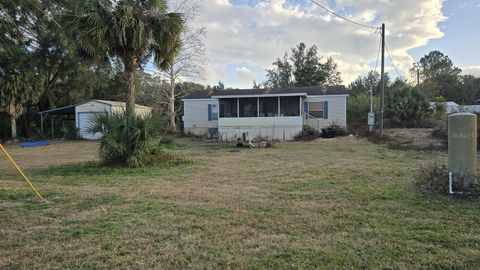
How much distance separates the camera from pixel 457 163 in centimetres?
569

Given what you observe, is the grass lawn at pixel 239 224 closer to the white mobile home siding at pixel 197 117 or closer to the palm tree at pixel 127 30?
the palm tree at pixel 127 30

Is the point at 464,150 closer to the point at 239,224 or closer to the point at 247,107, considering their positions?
the point at 239,224

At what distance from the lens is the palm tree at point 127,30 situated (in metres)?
10.2

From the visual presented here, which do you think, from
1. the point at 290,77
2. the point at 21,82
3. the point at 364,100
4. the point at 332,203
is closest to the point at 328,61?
the point at 290,77

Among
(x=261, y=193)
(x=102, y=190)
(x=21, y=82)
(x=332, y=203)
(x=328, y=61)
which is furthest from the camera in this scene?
(x=328, y=61)

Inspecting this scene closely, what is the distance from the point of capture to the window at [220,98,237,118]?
23067 millimetres

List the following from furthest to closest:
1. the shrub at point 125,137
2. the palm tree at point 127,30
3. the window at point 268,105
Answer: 1. the window at point 268,105
2. the palm tree at point 127,30
3. the shrub at point 125,137

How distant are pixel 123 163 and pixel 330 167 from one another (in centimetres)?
572

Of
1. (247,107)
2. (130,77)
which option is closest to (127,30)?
(130,77)

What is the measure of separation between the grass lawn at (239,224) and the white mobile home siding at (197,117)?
17347mm

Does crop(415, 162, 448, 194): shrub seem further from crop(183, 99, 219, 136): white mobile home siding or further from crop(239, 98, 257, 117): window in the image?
crop(183, 99, 219, 136): white mobile home siding

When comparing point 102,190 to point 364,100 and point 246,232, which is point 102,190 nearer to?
point 246,232

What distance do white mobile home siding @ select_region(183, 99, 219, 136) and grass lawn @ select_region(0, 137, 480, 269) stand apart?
56.9 feet

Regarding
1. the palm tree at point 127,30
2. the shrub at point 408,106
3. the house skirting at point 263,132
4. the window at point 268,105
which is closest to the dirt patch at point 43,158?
the palm tree at point 127,30
